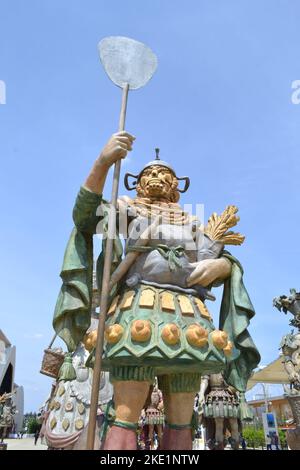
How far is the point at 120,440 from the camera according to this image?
6.86ft

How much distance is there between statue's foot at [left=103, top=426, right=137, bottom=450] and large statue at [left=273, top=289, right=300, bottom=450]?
4560 millimetres

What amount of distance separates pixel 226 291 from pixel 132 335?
845 millimetres

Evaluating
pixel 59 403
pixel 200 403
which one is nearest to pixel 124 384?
pixel 59 403

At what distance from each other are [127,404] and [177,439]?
38 centimetres

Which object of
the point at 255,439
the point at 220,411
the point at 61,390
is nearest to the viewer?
the point at 61,390

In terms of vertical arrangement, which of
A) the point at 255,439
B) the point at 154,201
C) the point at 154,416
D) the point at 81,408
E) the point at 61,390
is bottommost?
the point at 81,408

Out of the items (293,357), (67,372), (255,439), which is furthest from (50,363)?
(255,439)

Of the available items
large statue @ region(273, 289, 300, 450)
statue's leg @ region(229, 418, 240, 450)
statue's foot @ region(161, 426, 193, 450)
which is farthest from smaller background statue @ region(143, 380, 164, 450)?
statue's foot @ region(161, 426, 193, 450)

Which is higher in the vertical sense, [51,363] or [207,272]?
[51,363]

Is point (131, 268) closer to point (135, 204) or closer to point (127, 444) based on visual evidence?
point (135, 204)

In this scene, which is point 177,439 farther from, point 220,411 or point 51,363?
point 220,411

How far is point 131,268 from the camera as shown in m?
2.56

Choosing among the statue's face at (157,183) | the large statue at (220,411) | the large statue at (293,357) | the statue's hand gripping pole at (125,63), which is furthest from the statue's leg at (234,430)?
the statue's hand gripping pole at (125,63)

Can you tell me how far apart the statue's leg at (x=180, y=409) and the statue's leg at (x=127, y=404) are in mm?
189
